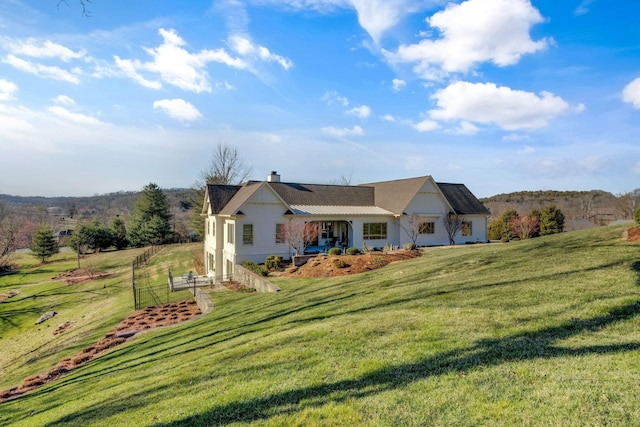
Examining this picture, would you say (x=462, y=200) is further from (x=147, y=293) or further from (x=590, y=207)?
(x=590, y=207)

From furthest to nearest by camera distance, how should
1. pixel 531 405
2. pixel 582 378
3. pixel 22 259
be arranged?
1. pixel 22 259
2. pixel 582 378
3. pixel 531 405

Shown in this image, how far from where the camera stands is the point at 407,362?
216 inches

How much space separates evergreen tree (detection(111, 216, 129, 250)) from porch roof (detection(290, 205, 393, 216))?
4050 cm

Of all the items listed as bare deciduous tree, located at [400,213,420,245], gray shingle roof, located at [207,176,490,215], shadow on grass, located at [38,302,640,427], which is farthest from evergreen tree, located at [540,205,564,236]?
shadow on grass, located at [38,302,640,427]

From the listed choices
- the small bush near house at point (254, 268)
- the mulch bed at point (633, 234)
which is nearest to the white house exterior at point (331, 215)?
the small bush near house at point (254, 268)

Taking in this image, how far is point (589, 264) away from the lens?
33.4 ft

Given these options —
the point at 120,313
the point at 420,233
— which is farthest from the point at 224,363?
the point at 420,233

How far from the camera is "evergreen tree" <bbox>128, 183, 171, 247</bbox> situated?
53281mm

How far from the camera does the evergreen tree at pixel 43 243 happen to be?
151ft

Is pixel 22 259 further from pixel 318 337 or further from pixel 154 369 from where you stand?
pixel 318 337

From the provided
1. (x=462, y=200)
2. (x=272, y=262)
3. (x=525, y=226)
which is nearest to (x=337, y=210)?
(x=272, y=262)

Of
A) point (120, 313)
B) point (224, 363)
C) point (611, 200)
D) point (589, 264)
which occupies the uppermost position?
point (611, 200)

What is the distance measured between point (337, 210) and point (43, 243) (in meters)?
42.2

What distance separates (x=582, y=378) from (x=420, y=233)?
2483 cm
